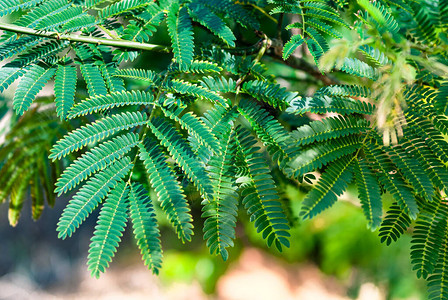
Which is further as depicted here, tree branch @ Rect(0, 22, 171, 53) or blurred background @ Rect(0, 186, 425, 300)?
blurred background @ Rect(0, 186, 425, 300)

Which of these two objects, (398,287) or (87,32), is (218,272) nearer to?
(398,287)

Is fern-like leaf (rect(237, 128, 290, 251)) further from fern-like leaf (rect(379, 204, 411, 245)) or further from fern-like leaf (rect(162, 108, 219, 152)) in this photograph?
fern-like leaf (rect(379, 204, 411, 245))

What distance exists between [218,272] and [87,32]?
93.9 inches

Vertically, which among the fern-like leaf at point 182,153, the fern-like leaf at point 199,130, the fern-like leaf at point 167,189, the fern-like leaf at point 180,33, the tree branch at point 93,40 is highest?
the fern-like leaf at point 180,33

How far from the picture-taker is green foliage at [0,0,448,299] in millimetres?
731

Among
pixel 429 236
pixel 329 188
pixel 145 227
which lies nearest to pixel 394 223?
pixel 429 236

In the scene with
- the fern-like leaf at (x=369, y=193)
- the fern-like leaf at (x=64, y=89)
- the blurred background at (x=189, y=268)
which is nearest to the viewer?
the fern-like leaf at (x=369, y=193)

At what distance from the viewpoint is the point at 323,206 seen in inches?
27.5

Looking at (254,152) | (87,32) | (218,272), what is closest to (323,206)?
(254,152)

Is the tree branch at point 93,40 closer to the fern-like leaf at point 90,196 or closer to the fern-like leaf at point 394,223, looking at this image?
the fern-like leaf at point 90,196

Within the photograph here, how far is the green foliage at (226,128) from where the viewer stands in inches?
28.8

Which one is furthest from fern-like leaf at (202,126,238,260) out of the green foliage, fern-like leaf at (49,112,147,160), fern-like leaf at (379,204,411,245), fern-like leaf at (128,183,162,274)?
fern-like leaf at (379,204,411,245)

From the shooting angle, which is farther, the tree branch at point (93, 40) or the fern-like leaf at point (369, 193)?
the tree branch at point (93, 40)

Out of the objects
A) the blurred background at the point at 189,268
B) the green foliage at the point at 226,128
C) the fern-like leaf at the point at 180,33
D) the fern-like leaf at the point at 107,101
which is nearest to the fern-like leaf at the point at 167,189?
the green foliage at the point at 226,128
